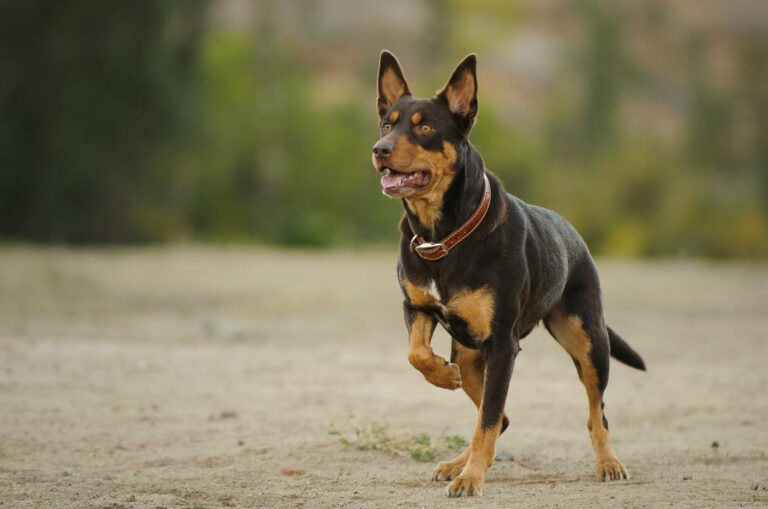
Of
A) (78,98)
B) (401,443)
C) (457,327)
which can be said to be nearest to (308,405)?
(401,443)

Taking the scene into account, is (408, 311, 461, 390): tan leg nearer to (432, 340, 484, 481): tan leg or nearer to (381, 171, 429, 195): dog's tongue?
(432, 340, 484, 481): tan leg

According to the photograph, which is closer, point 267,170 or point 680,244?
point 680,244

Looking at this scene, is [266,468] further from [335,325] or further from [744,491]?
[335,325]

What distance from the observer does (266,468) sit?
7691 millimetres

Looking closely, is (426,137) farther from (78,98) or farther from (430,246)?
(78,98)

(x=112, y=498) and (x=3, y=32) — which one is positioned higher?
(x=3, y=32)

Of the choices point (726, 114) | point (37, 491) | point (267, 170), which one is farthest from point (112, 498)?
point (726, 114)

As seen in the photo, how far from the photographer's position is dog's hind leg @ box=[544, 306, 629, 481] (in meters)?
7.71

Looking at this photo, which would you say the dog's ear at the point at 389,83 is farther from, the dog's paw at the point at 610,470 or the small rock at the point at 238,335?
the small rock at the point at 238,335

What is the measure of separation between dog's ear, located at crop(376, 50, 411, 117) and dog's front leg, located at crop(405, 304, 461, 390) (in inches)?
49.9

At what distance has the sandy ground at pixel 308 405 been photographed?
7047 millimetres

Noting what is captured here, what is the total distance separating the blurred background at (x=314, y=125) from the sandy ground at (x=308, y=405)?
36.2ft

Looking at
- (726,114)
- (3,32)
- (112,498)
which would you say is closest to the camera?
(112,498)

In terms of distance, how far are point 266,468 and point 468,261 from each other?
1.93 metres
